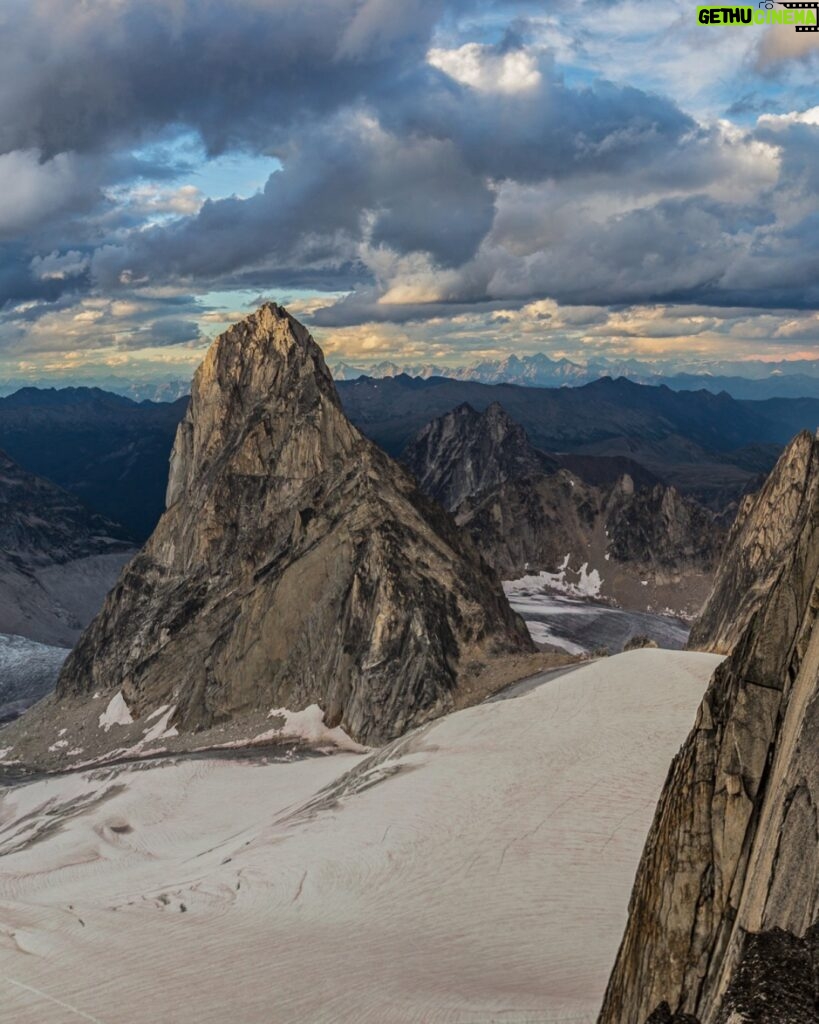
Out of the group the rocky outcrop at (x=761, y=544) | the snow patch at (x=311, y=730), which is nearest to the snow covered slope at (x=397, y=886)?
the snow patch at (x=311, y=730)

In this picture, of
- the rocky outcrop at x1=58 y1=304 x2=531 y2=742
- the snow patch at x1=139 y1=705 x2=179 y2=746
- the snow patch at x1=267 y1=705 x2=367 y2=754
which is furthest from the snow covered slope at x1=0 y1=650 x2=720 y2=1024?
the snow patch at x1=139 y1=705 x2=179 y2=746

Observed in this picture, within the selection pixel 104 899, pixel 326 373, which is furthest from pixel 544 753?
pixel 326 373

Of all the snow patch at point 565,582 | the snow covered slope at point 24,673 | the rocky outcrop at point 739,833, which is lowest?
the snow covered slope at point 24,673

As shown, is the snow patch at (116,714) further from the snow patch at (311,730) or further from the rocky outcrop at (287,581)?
the snow patch at (311,730)

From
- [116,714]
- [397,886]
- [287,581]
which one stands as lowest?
[116,714]

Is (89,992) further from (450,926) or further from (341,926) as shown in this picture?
(450,926)

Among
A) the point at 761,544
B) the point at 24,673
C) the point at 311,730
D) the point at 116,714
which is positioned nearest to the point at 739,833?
the point at 311,730

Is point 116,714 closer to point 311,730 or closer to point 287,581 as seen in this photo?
point 287,581
